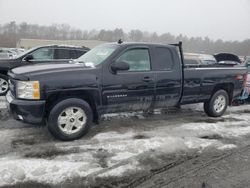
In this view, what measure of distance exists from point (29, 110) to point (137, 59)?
2396 millimetres

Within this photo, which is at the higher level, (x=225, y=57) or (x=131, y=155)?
(x=225, y=57)

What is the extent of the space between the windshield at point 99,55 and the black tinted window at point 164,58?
1010 millimetres

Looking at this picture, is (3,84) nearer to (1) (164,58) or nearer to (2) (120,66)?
(2) (120,66)

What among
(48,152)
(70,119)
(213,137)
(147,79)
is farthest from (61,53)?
(213,137)

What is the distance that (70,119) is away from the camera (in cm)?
514

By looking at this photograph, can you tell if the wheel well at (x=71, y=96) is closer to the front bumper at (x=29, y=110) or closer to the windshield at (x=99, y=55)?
the front bumper at (x=29, y=110)

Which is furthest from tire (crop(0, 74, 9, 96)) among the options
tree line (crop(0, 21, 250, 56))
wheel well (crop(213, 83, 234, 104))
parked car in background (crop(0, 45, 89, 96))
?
tree line (crop(0, 21, 250, 56))

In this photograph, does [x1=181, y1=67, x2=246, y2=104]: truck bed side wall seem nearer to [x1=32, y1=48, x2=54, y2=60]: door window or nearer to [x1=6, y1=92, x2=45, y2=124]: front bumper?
[x1=6, y1=92, x2=45, y2=124]: front bumper

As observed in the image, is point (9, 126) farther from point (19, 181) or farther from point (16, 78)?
point (19, 181)

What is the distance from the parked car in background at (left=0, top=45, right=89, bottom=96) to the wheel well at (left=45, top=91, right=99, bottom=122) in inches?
147

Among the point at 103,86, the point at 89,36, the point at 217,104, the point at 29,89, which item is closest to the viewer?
the point at 29,89

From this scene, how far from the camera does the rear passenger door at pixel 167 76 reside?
6.13 meters

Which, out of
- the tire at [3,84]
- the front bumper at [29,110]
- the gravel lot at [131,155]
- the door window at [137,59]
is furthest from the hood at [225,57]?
the front bumper at [29,110]

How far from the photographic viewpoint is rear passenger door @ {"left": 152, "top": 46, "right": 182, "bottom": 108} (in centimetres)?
613
